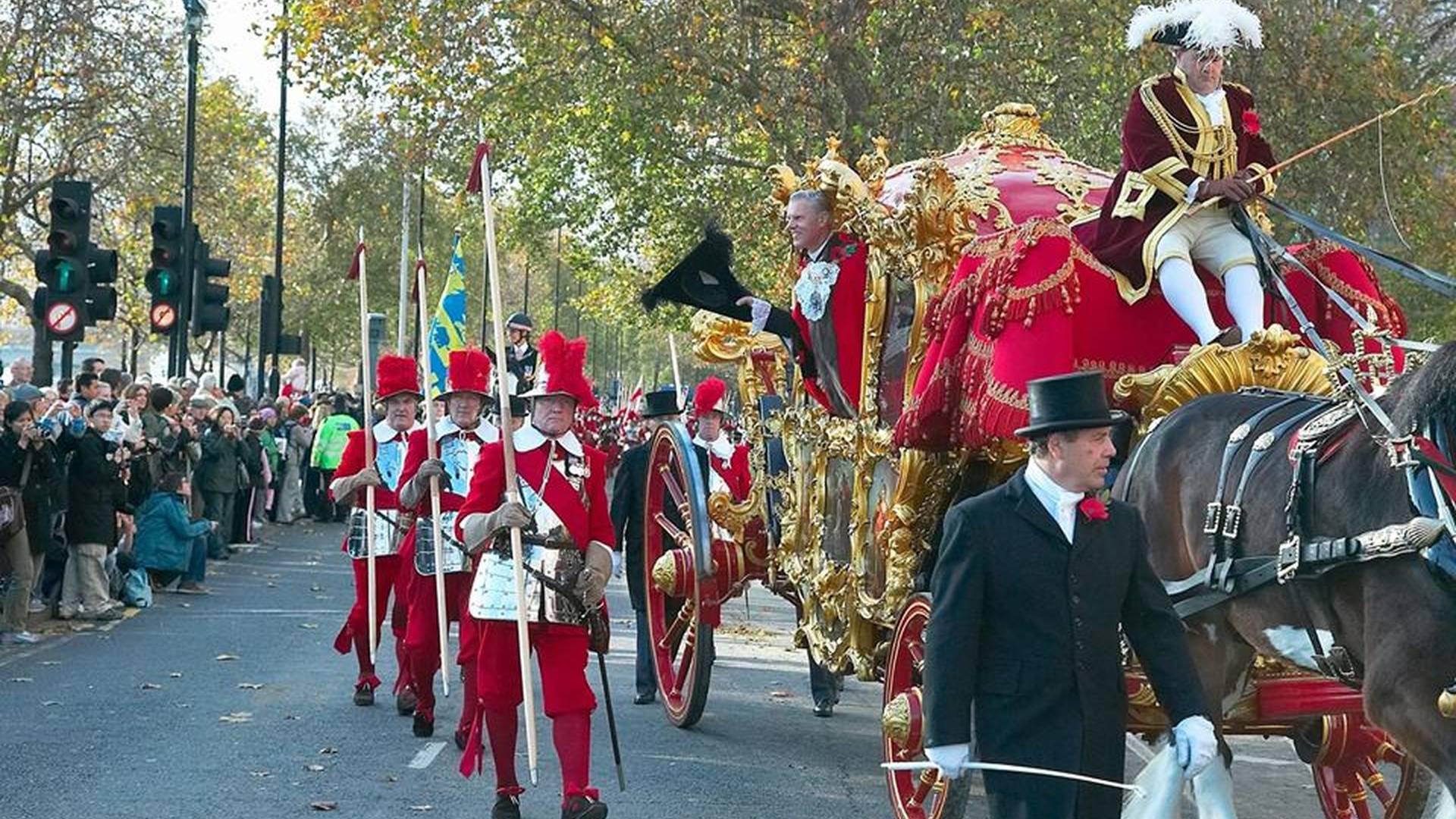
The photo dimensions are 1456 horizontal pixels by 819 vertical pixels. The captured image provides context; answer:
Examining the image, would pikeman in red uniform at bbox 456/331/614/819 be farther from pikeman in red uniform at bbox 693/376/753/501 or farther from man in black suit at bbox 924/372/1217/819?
pikeman in red uniform at bbox 693/376/753/501

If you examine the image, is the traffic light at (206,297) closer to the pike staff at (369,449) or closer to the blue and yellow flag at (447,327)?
the pike staff at (369,449)

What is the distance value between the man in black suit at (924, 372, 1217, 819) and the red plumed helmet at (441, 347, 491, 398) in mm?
5670

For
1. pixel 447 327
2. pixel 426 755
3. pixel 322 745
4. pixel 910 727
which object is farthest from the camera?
pixel 447 327

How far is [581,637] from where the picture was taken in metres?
8.80

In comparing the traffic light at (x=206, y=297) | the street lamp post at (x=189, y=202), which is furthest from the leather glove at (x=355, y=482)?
the traffic light at (x=206, y=297)

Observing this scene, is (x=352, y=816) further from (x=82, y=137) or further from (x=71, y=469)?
(x=82, y=137)

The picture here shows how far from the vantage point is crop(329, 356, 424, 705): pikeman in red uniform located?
40.0 ft

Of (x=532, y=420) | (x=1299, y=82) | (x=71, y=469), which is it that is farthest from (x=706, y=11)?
(x=532, y=420)

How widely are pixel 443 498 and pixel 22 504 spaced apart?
472 centimetres

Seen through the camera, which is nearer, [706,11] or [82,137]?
[706,11]

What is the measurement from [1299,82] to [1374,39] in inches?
52.5

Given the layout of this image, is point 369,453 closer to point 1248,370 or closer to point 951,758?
point 1248,370

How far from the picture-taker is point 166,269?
23516mm

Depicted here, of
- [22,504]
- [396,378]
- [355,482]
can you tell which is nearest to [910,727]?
[355,482]
